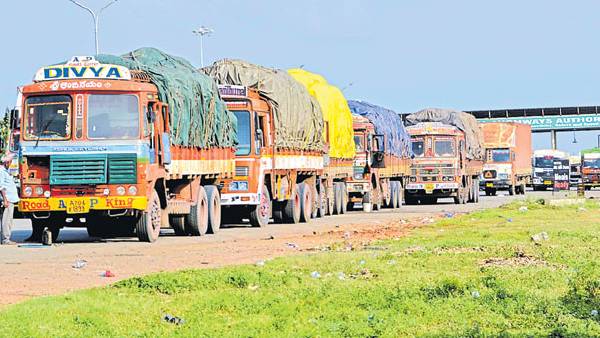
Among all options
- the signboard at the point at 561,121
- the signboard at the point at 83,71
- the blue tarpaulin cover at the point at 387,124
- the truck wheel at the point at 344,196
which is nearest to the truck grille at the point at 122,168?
the signboard at the point at 83,71

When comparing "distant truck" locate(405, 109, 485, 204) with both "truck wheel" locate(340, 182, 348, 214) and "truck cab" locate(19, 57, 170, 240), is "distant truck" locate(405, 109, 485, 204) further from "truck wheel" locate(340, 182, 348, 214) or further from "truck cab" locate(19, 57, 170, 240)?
"truck cab" locate(19, 57, 170, 240)

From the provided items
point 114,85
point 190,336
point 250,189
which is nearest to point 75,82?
point 114,85

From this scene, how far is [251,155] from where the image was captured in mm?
29281

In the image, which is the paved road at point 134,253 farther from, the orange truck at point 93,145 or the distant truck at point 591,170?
the distant truck at point 591,170

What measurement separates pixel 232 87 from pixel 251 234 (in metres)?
4.63

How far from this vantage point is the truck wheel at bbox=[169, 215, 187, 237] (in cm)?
2583

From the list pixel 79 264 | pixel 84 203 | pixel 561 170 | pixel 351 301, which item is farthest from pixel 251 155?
pixel 561 170

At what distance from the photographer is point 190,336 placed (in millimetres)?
10258

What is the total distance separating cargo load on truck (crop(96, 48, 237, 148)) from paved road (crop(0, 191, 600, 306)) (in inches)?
83.4

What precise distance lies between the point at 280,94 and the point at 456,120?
72.5 ft

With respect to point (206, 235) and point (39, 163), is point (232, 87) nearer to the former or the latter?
point (206, 235)

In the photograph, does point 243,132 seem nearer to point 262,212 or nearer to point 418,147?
point 262,212

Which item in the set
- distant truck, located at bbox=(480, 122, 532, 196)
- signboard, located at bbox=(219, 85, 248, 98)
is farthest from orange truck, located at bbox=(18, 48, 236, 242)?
distant truck, located at bbox=(480, 122, 532, 196)

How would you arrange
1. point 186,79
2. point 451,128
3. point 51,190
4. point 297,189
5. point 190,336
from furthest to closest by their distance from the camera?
point 451,128, point 297,189, point 186,79, point 51,190, point 190,336
